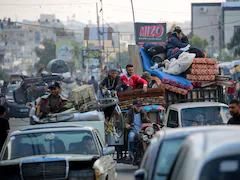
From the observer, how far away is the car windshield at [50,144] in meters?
9.45

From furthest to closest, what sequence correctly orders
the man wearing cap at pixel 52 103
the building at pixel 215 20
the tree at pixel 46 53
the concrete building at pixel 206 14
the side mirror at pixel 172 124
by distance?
the tree at pixel 46 53 → the concrete building at pixel 206 14 → the building at pixel 215 20 → the side mirror at pixel 172 124 → the man wearing cap at pixel 52 103

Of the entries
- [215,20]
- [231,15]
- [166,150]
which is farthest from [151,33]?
[215,20]

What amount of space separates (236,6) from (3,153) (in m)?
85.5

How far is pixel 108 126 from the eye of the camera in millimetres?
14672

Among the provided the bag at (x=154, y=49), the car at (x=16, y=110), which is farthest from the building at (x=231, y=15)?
the bag at (x=154, y=49)

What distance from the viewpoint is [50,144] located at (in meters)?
9.53

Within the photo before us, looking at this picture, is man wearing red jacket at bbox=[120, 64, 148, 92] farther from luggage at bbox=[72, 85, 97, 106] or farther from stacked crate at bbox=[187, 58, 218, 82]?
→ stacked crate at bbox=[187, 58, 218, 82]

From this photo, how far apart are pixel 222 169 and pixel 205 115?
9.60 metres

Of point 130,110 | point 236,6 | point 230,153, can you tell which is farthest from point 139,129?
point 236,6

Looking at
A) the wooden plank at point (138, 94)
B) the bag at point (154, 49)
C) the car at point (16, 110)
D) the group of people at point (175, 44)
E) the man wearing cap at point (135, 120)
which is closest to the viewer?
the man wearing cap at point (135, 120)

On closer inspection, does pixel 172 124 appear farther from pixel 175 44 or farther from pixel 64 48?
pixel 64 48

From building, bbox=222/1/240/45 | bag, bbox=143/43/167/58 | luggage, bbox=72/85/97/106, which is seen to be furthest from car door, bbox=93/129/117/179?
building, bbox=222/1/240/45

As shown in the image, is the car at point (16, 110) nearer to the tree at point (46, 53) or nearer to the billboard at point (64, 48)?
the billboard at point (64, 48)

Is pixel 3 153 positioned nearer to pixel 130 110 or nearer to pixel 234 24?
pixel 130 110
